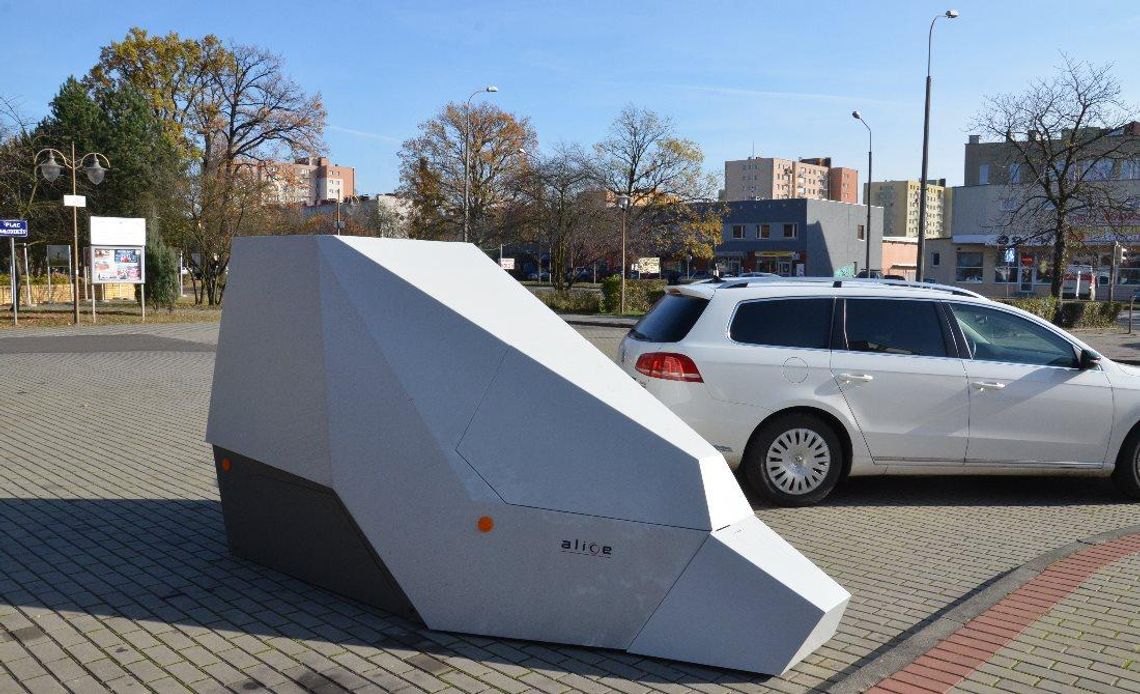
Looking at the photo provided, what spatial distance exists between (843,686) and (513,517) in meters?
1.60

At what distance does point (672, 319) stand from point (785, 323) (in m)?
0.91

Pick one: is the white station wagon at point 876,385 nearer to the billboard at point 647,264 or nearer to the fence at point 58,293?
the fence at point 58,293

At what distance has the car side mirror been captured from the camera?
7.86 meters

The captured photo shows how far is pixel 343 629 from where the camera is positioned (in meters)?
4.64

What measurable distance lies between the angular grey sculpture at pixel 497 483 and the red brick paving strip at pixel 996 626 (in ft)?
1.45

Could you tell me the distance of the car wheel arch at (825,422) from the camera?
24.5 ft

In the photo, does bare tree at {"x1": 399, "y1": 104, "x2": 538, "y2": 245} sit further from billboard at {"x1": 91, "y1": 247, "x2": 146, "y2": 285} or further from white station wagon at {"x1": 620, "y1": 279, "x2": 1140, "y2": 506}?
white station wagon at {"x1": 620, "y1": 279, "x2": 1140, "y2": 506}

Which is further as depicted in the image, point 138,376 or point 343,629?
point 138,376

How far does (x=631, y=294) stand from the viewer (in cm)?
3872

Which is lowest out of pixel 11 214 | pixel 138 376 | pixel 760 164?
pixel 138 376

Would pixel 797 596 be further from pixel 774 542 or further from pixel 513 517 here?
pixel 513 517

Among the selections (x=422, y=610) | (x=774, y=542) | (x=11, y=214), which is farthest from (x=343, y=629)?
(x=11, y=214)

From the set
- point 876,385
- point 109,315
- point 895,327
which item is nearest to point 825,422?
point 876,385

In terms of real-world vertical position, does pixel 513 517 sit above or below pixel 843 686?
above
